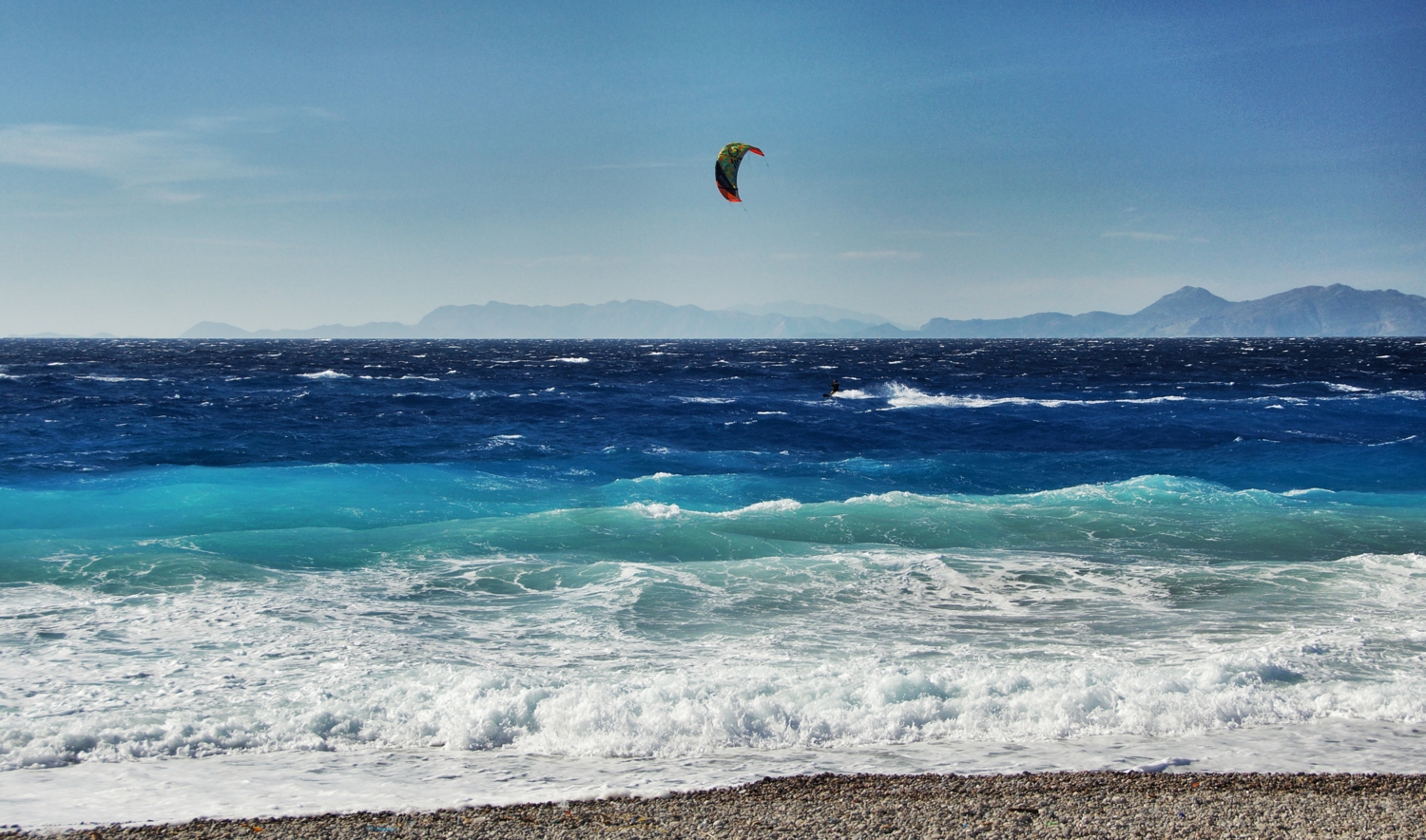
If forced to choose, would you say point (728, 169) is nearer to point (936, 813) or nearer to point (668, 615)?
point (668, 615)

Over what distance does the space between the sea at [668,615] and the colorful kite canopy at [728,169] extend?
7.95m

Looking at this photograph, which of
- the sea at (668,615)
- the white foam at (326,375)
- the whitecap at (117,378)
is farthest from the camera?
the white foam at (326,375)

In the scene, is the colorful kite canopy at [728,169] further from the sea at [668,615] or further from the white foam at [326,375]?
the white foam at [326,375]

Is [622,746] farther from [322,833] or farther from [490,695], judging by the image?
[322,833]

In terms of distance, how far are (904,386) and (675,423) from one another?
24.4 meters

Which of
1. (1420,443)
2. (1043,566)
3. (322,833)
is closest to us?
(322,833)

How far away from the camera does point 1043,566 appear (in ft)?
47.2

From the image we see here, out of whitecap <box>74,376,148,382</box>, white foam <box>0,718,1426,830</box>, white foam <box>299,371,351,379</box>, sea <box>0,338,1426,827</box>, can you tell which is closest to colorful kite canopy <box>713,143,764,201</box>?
sea <box>0,338,1426,827</box>

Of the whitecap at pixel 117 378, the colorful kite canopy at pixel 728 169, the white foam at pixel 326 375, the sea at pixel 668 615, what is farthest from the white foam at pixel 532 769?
the whitecap at pixel 117 378

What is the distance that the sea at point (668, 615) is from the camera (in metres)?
7.28

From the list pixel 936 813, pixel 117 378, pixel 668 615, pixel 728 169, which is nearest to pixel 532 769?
pixel 936 813

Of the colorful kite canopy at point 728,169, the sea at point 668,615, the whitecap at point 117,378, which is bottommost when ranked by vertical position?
the sea at point 668,615

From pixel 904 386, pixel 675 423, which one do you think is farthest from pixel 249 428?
pixel 904 386

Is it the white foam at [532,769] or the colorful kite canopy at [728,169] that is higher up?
the colorful kite canopy at [728,169]
